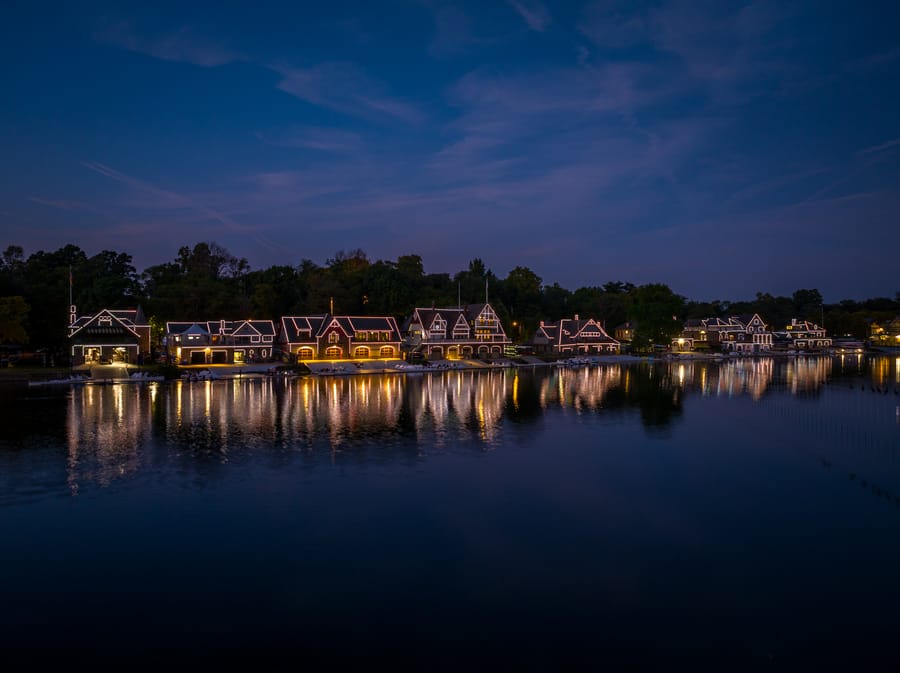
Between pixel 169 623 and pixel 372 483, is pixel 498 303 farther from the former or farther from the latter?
pixel 169 623

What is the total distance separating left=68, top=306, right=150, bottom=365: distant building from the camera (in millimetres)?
62969

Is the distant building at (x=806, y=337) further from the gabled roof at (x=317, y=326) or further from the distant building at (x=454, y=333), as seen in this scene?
the gabled roof at (x=317, y=326)

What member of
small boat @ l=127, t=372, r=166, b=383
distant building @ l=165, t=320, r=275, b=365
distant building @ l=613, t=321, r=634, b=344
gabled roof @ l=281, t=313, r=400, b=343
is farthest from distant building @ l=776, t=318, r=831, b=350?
small boat @ l=127, t=372, r=166, b=383

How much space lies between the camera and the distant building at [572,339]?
94.3 metres

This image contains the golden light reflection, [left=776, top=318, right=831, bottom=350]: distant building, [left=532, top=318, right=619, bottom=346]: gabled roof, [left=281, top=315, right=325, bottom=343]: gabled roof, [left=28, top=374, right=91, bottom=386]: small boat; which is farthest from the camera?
[left=776, top=318, right=831, bottom=350]: distant building

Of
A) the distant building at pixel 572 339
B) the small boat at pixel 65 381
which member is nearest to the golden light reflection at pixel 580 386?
the distant building at pixel 572 339

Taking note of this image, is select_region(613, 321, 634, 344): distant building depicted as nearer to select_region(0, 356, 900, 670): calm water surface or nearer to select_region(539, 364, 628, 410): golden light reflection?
select_region(539, 364, 628, 410): golden light reflection

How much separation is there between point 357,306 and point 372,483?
76.4 m

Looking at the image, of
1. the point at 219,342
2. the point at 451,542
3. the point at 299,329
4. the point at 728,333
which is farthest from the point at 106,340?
the point at 728,333

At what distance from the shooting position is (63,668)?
1009 cm

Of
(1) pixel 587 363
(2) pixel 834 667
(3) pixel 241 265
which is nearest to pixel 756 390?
(1) pixel 587 363

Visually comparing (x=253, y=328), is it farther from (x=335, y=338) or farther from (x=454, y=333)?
(x=454, y=333)

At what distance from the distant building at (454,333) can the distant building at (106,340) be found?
3258 cm

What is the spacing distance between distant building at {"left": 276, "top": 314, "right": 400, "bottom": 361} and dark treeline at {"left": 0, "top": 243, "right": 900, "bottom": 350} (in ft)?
43.5
